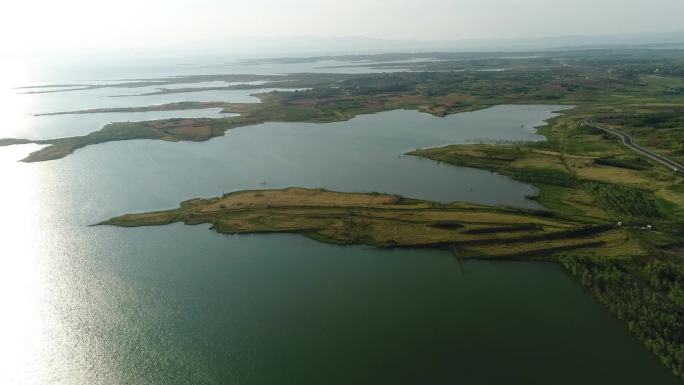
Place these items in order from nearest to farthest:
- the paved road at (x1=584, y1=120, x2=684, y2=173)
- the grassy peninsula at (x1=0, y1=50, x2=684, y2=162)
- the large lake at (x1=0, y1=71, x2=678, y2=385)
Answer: the large lake at (x1=0, y1=71, x2=678, y2=385)
the paved road at (x1=584, y1=120, x2=684, y2=173)
the grassy peninsula at (x1=0, y1=50, x2=684, y2=162)

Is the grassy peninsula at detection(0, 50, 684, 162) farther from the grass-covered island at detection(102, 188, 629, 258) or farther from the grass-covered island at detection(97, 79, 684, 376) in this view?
the grass-covered island at detection(102, 188, 629, 258)

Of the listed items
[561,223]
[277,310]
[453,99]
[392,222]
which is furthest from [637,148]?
[277,310]

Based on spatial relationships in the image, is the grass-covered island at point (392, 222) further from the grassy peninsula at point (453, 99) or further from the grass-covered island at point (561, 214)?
the grassy peninsula at point (453, 99)

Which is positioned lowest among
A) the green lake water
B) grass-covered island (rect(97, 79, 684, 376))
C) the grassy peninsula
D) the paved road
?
the green lake water

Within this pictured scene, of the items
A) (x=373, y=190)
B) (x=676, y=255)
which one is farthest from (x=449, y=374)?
(x=373, y=190)

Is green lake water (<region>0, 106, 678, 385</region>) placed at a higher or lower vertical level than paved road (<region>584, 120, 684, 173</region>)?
lower

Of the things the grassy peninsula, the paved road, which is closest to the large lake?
the paved road

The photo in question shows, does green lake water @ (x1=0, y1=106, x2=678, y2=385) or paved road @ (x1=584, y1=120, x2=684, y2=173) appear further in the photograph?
paved road @ (x1=584, y1=120, x2=684, y2=173)

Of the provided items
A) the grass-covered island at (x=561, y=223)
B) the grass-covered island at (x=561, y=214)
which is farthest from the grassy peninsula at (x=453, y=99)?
the grass-covered island at (x=561, y=223)
